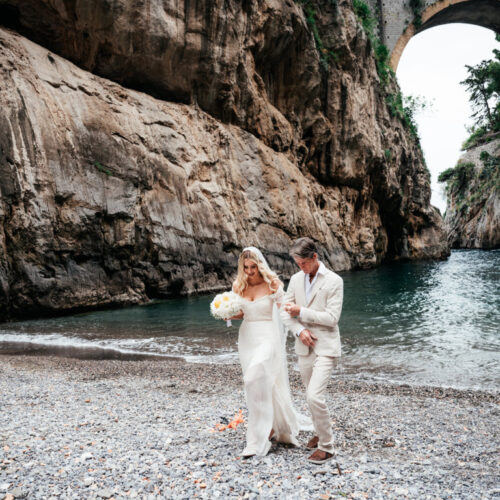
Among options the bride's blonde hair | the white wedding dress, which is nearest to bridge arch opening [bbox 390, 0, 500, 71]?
the bride's blonde hair

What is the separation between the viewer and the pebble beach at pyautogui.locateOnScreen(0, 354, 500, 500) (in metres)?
3.57

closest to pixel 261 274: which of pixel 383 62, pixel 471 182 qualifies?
pixel 383 62

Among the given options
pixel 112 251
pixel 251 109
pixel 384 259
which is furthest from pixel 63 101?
pixel 384 259

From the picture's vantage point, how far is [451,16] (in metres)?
55.9

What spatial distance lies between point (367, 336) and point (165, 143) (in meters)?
15.5

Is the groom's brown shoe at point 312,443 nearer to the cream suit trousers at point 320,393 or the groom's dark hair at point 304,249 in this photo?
the cream suit trousers at point 320,393

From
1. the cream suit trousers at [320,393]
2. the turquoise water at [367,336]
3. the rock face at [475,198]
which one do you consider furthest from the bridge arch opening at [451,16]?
the cream suit trousers at [320,393]

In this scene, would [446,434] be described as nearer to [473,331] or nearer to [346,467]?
[346,467]

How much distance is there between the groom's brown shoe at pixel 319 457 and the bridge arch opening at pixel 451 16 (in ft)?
182

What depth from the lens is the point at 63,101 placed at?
1855 cm

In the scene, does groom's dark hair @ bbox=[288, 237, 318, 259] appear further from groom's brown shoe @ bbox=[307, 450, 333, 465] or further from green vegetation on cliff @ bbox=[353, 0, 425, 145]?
green vegetation on cliff @ bbox=[353, 0, 425, 145]

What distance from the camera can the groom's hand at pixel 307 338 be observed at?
13.0ft

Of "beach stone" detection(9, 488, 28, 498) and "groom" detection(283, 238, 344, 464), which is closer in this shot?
"beach stone" detection(9, 488, 28, 498)

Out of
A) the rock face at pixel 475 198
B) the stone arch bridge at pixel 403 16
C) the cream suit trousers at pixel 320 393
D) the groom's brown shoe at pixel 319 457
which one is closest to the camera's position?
the cream suit trousers at pixel 320 393
